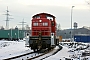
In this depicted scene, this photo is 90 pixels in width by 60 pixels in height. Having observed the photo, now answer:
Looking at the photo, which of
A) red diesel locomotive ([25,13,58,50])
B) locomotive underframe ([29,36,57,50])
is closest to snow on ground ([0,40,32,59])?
locomotive underframe ([29,36,57,50])

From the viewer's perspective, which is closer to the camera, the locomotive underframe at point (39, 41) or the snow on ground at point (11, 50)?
the snow on ground at point (11, 50)

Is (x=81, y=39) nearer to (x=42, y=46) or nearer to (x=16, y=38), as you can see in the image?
(x=16, y=38)

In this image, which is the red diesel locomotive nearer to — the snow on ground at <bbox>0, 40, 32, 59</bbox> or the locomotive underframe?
the locomotive underframe

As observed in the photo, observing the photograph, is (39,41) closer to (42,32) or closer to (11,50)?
(42,32)

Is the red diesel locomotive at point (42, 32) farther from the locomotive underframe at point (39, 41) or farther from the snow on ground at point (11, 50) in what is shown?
the snow on ground at point (11, 50)

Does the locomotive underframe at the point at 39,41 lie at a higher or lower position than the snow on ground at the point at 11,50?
higher

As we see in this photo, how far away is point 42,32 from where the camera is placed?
2398 cm

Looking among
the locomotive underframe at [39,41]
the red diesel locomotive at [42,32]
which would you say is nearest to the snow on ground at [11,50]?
the locomotive underframe at [39,41]

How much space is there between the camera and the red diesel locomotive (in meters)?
22.6

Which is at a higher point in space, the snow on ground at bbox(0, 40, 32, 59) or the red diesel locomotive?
the red diesel locomotive

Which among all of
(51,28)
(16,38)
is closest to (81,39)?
(16,38)

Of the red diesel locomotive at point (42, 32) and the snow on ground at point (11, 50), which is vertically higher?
the red diesel locomotive at point (42, 32)

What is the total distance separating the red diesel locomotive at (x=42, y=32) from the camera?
22.6m

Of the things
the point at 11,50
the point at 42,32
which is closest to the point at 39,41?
the point at 42,32
